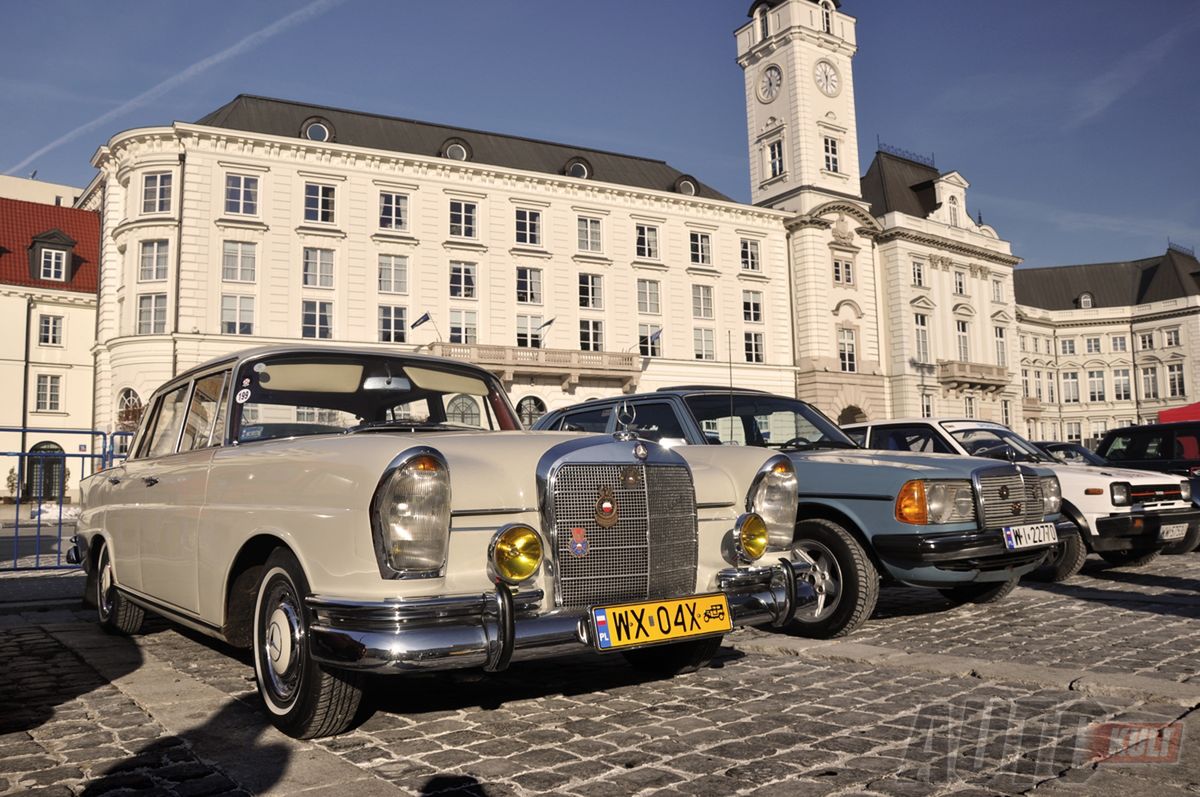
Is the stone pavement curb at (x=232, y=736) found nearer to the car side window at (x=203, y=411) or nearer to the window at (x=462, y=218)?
the car side window at (x=203, y=411)

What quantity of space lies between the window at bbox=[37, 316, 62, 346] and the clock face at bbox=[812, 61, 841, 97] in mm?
40382

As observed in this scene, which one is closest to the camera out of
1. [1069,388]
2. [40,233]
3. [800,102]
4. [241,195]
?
[241,195]

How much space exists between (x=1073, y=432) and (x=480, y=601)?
3321 inches

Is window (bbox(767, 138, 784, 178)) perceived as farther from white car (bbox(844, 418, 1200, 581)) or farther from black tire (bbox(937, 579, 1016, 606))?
black tire (bbox(937, 579, 1016, 606))

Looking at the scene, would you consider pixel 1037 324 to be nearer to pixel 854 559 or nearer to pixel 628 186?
pixel 628 186

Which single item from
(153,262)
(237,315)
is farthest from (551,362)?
(153,262)

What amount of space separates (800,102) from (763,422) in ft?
146

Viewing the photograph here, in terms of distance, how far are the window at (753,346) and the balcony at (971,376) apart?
42.4 feet

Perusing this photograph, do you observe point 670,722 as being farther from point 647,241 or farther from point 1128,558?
point 647,241

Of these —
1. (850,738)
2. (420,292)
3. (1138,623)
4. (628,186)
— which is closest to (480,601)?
(850,738)

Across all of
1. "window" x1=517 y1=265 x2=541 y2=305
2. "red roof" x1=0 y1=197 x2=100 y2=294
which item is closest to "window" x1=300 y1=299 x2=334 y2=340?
"window" x1=517 y1=265 x2=541 y2=305

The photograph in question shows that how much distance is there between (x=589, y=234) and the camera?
135 ft

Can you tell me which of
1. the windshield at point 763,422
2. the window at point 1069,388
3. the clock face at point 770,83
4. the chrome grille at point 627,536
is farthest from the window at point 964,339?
the chrome grille at point 627,536

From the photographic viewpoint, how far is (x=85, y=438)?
38.3 m
